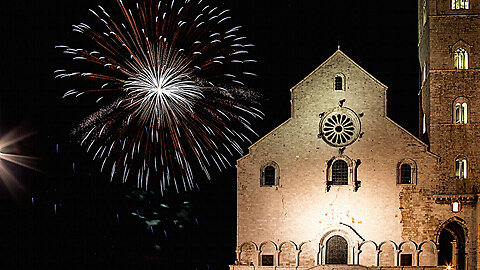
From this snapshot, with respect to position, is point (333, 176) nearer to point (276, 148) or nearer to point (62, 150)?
point (276, 148)

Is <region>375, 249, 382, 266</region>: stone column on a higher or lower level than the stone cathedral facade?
lower

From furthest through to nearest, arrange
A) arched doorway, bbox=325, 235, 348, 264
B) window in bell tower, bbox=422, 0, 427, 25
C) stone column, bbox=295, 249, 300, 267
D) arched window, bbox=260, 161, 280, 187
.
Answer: window in bell tower, bbox=422, 0, 427, 25, arched window, bbox=260, 161, 280, 187, stone column, bbox=295, 249, 300, 267, arched doorway, bbox=325, 235, 348, 264

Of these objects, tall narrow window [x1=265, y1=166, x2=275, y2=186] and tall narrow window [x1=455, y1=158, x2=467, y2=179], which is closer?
tall narrow window [x1=455, y1=158, x2=467, y2=179]

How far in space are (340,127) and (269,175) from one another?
16.9 ft

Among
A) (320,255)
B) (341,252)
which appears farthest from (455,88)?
(320,255)

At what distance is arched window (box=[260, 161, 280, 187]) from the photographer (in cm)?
4431

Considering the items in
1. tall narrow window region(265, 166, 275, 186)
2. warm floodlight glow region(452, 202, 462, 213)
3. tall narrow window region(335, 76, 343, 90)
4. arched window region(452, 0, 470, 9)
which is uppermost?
arched window region(452, 0, 470, 9)

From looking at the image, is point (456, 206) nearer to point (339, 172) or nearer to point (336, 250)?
point (339, 172)

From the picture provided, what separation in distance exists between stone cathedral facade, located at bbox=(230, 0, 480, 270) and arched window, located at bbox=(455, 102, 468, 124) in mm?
59

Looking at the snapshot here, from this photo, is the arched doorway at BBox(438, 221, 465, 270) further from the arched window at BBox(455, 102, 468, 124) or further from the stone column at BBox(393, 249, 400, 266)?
the arched window at BBox(455, 102, 468, 124)

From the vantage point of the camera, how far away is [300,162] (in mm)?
44312

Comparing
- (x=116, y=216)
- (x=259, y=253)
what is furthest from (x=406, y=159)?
(x=116, y=216)

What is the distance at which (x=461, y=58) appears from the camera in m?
43.9

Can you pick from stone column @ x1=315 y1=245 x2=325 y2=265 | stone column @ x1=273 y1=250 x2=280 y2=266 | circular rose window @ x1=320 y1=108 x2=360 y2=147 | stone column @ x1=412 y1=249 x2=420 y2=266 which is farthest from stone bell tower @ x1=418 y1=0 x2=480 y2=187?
stone column @ x1=273 y1=250 x2=280 y2=266
